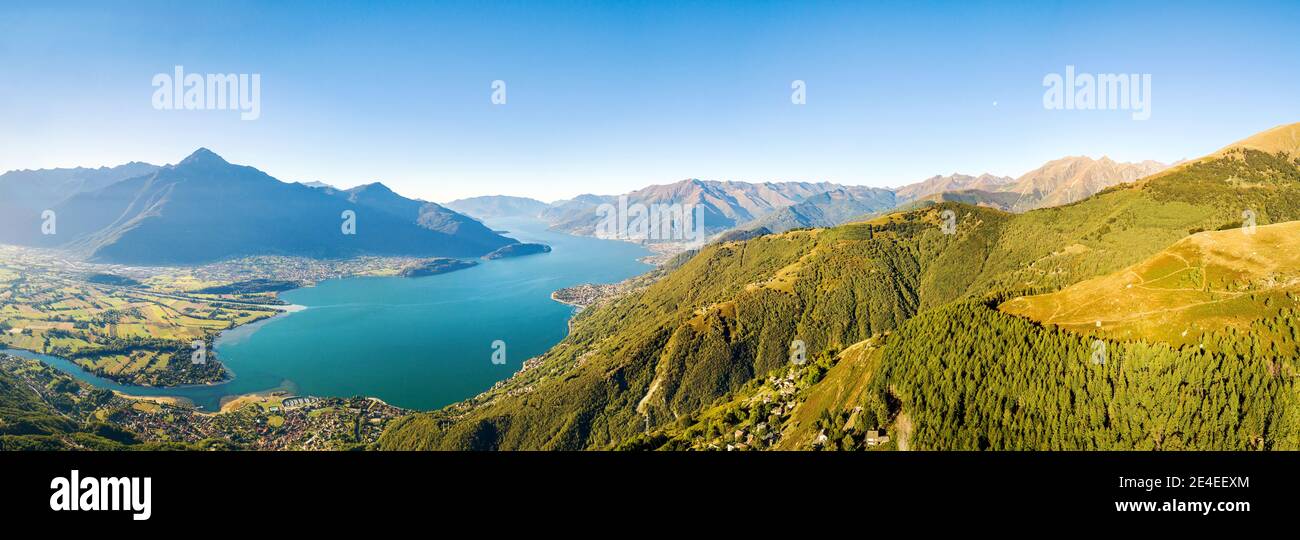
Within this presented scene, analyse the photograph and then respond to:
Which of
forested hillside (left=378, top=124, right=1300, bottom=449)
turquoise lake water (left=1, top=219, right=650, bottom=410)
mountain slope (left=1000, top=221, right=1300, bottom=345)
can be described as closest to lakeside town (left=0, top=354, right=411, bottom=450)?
turquoise lake water (left=1, top=219, right=650, bottom=410)

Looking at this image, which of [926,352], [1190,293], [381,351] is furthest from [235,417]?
[1190,293]

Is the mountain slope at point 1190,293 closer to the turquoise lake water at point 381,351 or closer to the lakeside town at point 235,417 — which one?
the lakeside town at point 235,417

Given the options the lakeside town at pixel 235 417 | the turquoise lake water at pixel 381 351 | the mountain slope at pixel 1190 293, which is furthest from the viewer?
the turquoise lake water at pixel 381 351

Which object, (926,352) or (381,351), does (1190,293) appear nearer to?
(926,352)

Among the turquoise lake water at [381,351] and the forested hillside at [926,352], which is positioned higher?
the forested hillside at [926,352]

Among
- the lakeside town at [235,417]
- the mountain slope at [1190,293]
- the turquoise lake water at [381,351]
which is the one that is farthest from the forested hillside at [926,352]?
the turquoise lake water at [381,351]

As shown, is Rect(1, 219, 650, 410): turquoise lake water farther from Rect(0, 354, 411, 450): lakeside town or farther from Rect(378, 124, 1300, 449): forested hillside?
Rect(378, 124, 1300, 449): forested hillside

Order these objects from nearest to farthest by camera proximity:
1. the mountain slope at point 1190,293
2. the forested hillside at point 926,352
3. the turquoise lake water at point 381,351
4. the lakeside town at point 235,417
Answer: the forested hillside at point 926,352
the mountain slope at point 1190,293
the lakeside town at point 235,417
the turquoise lake water at point 381,351

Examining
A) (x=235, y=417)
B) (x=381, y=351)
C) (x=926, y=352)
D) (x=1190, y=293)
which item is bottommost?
(x=235, y=417)

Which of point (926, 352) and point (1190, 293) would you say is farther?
point (926, 352)

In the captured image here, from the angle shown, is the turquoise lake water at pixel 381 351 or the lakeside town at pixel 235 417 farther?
the turquoise lake water at pixel 381 351
